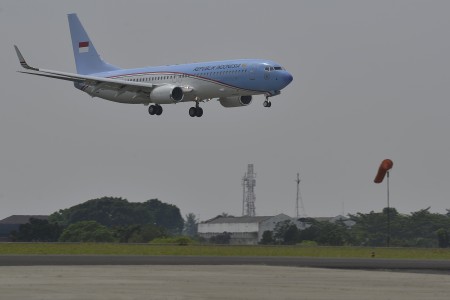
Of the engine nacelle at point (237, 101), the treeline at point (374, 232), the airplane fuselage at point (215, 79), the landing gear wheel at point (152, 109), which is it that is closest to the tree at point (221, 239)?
the treeline at point (374, 232)

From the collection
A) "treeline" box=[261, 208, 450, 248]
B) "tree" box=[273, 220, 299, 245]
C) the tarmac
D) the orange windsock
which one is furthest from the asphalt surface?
"tree" box=[273, 220, 299, 245]

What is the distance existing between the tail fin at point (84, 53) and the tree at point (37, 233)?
18986 mm

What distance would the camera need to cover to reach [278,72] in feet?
323

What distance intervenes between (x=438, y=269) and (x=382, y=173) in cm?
5258

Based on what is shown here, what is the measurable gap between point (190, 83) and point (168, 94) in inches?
94.7

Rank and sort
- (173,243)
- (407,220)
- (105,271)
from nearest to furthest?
(105,271)
(173,243)
(407,220)

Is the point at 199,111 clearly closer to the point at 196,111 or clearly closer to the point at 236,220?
the point at 196,111

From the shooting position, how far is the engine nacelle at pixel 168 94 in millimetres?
104000

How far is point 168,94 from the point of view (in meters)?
104

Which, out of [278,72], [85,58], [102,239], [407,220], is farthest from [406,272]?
[407,220]

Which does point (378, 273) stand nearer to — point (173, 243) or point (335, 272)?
point (335, 272)

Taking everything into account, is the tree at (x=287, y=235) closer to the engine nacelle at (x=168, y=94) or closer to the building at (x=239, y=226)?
the building at (x=239, y=226)

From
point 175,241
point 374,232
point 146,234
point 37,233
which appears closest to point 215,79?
point 175,241

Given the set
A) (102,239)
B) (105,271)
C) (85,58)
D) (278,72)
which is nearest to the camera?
(105,271)
